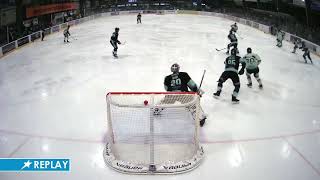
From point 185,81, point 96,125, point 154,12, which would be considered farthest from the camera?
point 154,12

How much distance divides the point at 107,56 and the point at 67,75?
3.48 m

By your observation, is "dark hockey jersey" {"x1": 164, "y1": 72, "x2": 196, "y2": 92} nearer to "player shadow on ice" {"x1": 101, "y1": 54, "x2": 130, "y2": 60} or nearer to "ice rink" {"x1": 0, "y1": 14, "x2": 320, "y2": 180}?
"ice rink" {"x1": 0, "y1": 14, "x2": 320, "y2": 180}

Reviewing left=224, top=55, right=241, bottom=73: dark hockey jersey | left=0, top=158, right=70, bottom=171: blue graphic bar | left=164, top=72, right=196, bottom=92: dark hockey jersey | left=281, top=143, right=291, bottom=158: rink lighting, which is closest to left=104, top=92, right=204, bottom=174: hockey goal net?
left=164, top=72, right=196, bottom=92: dark hockey jersey

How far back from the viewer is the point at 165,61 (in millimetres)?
13688

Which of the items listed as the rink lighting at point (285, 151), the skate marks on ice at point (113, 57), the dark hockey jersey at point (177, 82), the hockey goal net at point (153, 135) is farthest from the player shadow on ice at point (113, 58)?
the rink lighting at point (285, 151)

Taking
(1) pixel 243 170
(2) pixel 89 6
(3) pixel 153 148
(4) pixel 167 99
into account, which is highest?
(2) pixel 89 6

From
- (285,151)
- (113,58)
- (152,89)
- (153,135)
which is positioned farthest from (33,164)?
(113,58)

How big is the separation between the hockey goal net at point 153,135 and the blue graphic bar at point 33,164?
730 millimetres

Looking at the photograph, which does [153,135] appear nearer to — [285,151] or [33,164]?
[33,164]

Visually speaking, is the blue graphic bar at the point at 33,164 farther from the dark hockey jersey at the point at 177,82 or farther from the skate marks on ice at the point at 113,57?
the skate marks on ice at the point at 113,57

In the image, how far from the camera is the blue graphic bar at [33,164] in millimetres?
5634

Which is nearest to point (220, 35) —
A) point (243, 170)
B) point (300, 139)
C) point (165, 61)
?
point (165, 61)

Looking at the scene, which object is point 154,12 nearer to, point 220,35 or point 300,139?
point 220,35

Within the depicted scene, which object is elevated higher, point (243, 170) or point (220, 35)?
point (220, 35)
